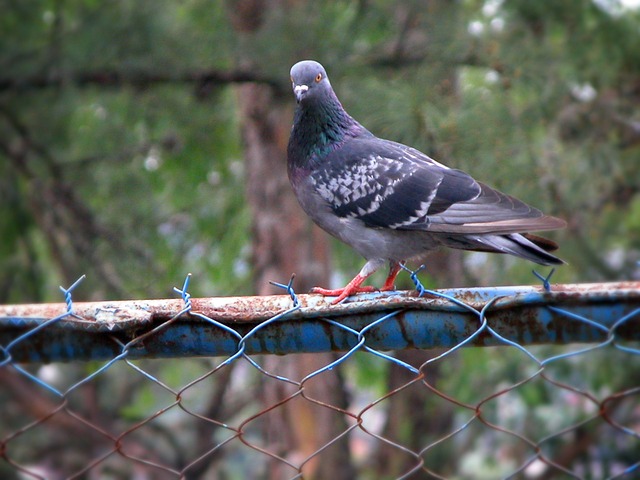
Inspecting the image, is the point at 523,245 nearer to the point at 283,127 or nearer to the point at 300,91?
the point at 300,91

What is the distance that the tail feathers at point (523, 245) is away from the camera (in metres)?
2.05

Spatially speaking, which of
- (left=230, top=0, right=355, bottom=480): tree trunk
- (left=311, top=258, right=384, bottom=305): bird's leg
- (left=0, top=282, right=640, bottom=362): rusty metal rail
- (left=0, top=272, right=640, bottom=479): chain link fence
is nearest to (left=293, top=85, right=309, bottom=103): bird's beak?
(left=311, top=258, right=384, bottom=305): bird's leg

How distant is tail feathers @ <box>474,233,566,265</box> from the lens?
6.74 feet

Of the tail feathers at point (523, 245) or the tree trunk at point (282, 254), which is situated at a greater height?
the tail feathers at point (523, 245)

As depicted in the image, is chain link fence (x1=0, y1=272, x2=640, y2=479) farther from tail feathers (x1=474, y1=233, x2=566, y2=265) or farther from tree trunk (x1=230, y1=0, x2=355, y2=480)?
tail feathers (x1=474, y1=233, x2=566, y2=265)

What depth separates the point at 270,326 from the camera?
1.54m

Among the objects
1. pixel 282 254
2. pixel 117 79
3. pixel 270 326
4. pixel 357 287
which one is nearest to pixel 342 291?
pixel 357 287

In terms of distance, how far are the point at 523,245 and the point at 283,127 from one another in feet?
7.24

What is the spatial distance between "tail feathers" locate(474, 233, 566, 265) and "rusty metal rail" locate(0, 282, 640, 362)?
568mm

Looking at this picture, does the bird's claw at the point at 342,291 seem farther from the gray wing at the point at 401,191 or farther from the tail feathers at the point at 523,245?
the tail feathers at the point at 523,245

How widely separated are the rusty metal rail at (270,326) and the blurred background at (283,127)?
5.56 ft

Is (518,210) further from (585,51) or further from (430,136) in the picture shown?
(585,51)

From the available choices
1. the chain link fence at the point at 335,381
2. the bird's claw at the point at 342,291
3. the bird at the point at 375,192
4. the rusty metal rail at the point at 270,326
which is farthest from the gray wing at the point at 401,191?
the rusty metal rail at the point at 270,326

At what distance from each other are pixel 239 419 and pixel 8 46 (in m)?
3.86
